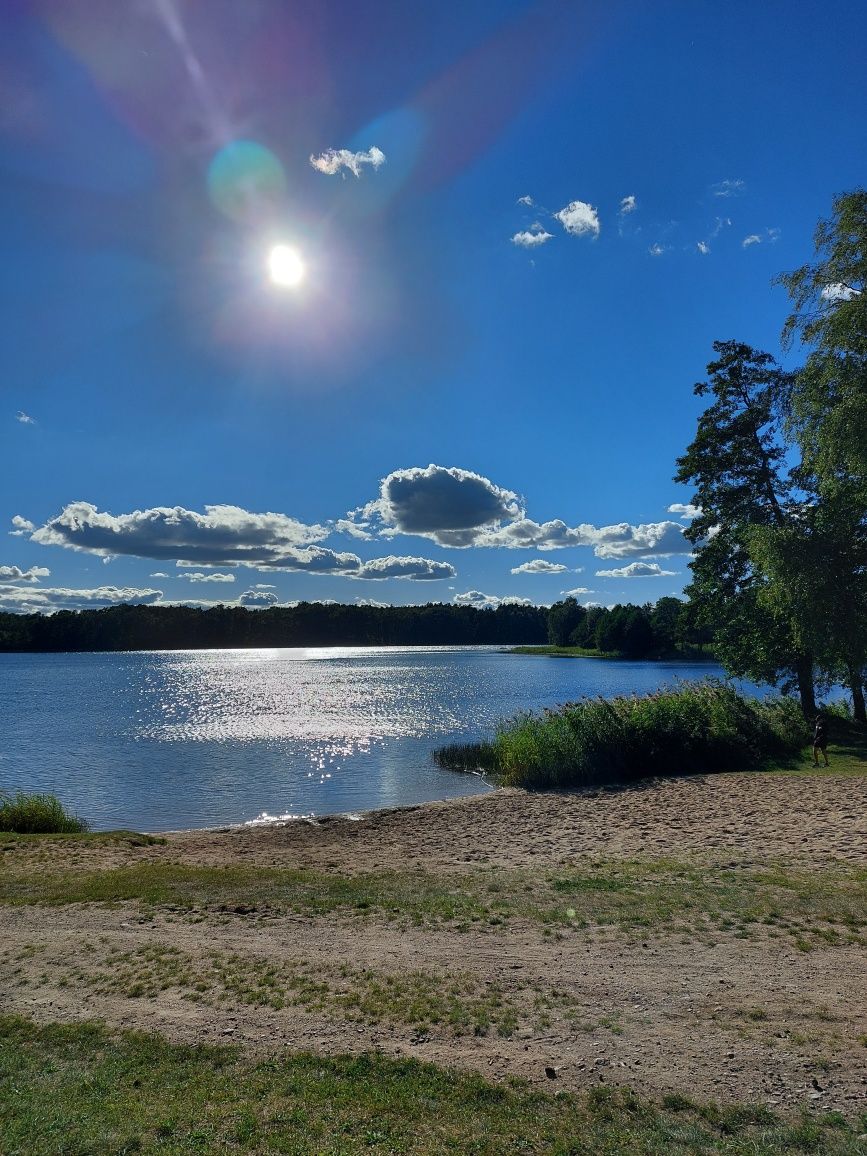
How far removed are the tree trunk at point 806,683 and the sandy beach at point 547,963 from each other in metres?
13.1

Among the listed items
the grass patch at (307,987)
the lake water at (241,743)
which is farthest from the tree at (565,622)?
the grass patch at (307,987)

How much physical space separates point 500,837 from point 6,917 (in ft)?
33.1

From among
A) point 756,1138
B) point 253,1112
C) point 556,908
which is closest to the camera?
point 756,1138

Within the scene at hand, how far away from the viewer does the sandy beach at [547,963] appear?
227 inches

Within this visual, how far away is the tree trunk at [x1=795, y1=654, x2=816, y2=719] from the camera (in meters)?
26.6

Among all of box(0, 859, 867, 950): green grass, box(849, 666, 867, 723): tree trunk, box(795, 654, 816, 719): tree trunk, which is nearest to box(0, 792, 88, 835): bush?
box(0, 859, 867, 950): green grass

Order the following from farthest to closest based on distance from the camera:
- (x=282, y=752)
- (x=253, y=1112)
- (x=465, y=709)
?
1. (x=465, y=709)
2. (x=282, y=752)
3. (x=253, y=1112)

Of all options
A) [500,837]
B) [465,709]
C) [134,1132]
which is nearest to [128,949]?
[134,1132]

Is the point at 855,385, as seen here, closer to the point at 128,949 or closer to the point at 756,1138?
the point at 756,1138

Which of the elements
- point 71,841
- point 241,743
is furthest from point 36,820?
point 241,743

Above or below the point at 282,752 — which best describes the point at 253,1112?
above

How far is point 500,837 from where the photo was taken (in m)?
16.2

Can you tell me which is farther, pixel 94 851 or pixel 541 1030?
pixel 94 851

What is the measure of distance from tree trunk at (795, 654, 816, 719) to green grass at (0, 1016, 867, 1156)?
2481 centimetres
